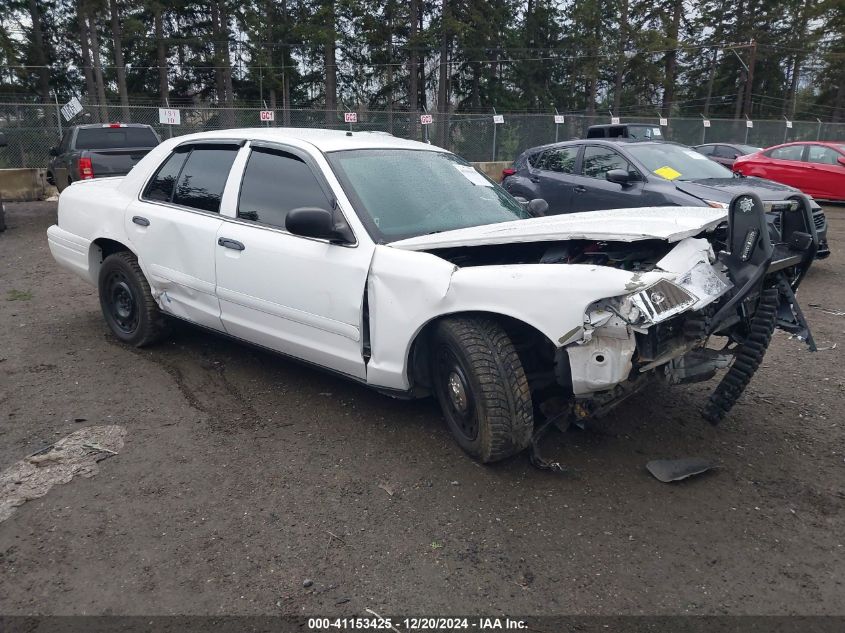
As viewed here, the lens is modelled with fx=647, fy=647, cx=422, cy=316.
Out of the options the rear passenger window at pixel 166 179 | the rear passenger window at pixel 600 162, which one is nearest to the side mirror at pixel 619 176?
the rear passenger window at pixel 600 162

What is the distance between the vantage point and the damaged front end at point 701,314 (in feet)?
9.23

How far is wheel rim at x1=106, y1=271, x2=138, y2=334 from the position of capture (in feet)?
16.9

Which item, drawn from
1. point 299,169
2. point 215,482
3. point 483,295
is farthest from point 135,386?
point 483,295

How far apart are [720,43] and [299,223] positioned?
5128cm

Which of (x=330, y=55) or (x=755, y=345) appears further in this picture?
(x=330, y=55)

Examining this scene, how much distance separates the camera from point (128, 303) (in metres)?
5.24

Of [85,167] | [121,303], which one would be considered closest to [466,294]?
[121,303]

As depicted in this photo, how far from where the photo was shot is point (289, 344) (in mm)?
3986

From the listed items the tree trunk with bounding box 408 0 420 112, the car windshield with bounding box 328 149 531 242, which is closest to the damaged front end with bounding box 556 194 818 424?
the car windshield with bounding box 328 149 531 242

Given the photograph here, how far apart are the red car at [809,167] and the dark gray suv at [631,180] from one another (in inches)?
282

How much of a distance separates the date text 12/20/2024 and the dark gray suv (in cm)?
604

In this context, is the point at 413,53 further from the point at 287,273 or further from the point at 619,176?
the point at 287,273

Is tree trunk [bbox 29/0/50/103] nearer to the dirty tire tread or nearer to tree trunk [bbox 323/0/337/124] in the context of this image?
tree trunk [bbox 323/0/337/124]

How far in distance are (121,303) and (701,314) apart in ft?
14.5
